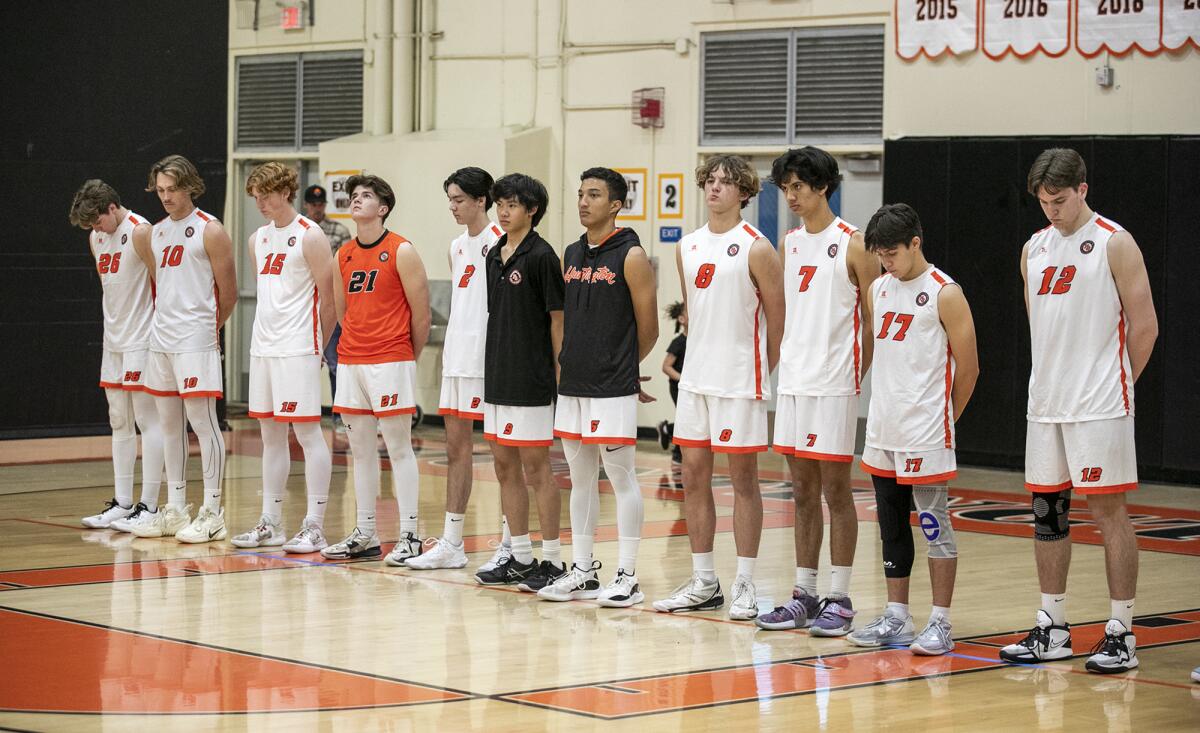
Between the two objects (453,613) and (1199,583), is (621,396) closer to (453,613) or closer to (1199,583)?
(453,613)

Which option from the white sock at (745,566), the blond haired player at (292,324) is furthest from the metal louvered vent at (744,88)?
the white sock at (745,566)

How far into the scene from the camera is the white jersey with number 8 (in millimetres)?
7230

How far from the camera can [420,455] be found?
1355 cm

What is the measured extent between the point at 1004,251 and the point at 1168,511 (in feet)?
9.15

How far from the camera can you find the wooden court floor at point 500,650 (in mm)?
5590

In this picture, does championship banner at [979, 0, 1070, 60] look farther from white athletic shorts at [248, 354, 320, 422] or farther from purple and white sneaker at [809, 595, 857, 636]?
purple and white sneaker at [809, 595, 857, 636]

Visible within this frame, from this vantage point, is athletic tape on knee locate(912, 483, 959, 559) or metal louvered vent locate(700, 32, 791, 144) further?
metal louvered vent locate(700, 32, 791, 144)

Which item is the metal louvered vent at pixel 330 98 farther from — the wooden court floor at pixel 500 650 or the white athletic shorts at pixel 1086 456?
the white athletic shorts at pixel 1086 456

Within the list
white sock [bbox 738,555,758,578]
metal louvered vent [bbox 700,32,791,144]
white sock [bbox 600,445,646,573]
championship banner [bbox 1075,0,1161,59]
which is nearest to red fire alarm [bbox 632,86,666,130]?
metal louvered vent [bbox 700,32,791,144]

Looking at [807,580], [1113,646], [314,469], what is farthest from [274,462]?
[1113,646]

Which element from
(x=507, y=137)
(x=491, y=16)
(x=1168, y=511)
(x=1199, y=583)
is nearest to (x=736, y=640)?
(x=1199, y=583)

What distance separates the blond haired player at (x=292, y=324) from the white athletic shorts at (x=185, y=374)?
0.45 metres

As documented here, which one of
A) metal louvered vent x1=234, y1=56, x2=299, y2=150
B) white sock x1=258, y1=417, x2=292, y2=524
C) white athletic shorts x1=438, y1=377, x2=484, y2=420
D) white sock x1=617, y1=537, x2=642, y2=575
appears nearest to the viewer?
white sock x1=617, y1=537, x2=642, y2=575

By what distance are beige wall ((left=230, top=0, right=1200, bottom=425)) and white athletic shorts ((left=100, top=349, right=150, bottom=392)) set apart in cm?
599
